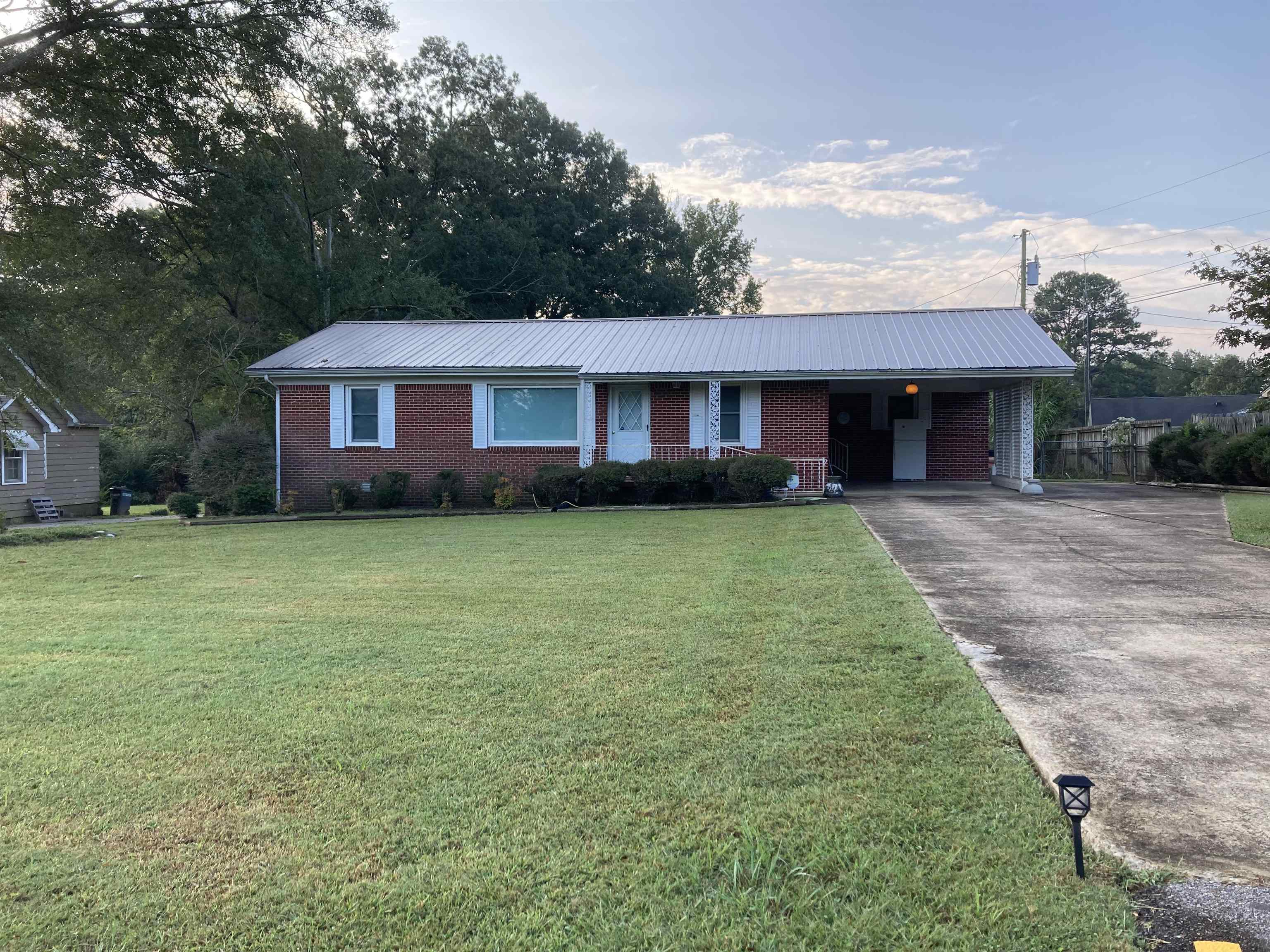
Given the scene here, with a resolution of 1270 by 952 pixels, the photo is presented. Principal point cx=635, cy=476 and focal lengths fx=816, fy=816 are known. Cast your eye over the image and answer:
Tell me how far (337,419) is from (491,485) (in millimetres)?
3882

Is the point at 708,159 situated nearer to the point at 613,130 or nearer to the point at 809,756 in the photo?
the point at 613,130

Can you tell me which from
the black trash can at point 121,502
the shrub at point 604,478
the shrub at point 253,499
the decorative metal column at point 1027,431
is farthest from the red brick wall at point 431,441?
the black trash can at point 121,502

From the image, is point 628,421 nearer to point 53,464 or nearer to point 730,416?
point 730,416

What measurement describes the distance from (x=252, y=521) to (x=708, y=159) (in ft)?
47.5

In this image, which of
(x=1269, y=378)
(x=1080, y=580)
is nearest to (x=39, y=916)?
(x=1080, y=580)

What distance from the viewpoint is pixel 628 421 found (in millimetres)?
17391

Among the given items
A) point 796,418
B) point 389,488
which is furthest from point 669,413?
point 389,488

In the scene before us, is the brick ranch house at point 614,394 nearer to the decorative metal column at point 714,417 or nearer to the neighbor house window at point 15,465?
the decorative metal column at point 714,417

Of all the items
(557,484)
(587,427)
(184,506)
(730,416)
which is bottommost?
(184,506)

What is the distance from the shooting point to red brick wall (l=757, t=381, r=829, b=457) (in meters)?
16.5

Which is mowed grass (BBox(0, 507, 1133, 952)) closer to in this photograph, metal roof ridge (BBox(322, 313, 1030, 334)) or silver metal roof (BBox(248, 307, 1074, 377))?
silver metal roof (BBox(248, 307, 1074, 377))

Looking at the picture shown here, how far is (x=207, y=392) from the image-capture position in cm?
2328

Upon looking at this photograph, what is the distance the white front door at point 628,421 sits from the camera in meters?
17.2

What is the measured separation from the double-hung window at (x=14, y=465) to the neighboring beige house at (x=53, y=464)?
1 cm
